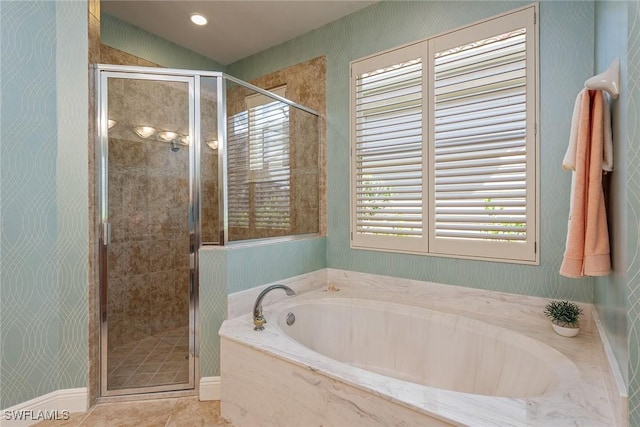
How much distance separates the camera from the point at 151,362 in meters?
2.22

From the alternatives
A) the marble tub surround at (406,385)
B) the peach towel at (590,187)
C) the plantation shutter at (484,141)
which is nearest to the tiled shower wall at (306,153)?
the marble tub surround at (406,385)

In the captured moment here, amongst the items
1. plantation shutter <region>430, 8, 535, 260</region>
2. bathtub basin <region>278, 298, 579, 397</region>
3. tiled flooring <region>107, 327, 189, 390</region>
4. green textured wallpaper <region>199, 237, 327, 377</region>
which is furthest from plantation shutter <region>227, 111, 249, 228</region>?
plantation shutter <region>430, 8, 535, 260</region>

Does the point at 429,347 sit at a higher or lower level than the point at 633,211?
lower

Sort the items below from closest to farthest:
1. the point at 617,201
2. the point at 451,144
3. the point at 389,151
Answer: the point at 617,201
the point at 451,144
the point at 389,151

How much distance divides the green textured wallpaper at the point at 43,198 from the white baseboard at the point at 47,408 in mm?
35

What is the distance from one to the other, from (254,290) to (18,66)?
6.14 ft

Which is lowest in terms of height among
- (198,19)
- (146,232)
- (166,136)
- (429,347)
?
(429,347)

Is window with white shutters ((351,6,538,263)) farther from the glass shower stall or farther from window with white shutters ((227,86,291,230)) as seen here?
the glass shower stall

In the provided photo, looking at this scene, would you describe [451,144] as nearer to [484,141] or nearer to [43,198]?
[484,141]

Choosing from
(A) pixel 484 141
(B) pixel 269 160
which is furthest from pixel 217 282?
(A) pixel 484 141

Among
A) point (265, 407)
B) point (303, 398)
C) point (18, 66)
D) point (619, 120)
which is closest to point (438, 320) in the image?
point (303, 398)

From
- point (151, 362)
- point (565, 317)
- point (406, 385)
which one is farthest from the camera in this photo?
point (151, 362)

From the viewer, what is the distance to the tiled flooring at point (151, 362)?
207 cm

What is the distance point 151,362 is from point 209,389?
524 mm
